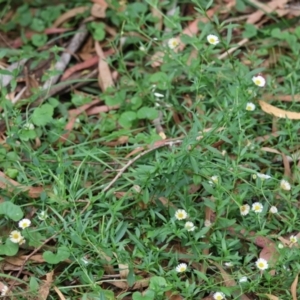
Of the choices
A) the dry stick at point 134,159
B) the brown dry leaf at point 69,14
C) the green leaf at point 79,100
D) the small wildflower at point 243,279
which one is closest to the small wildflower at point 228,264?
the small wildflower at point 243,279

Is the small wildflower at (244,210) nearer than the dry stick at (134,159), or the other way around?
the small wildflower at (244,210)

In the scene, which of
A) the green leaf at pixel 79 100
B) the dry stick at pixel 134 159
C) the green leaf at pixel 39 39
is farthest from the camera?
the green leaf at pixel 39 39

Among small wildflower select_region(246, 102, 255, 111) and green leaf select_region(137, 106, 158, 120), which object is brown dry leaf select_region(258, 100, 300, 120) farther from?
green leaf select_region(137, 106, 158, 120)

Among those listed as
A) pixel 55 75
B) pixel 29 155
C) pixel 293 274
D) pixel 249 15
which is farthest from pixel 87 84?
pixel 293 274

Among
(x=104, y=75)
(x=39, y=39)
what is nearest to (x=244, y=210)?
(x=104, y=75)

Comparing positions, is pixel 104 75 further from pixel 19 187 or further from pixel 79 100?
pixel 19 187

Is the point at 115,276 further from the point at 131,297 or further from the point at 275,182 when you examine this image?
the point at 275,182

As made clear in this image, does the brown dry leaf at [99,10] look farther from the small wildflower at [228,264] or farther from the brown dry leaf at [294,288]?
the brown dry leaf at [294,288]
